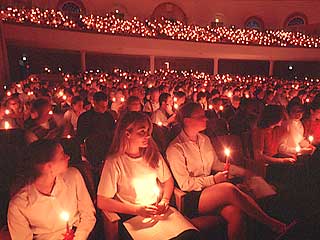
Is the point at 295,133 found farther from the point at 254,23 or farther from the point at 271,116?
the point at 254,23

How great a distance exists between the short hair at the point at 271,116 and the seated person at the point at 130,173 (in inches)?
87.3

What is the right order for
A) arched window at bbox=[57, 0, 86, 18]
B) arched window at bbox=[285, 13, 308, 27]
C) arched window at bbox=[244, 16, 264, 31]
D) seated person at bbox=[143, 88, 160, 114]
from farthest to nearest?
1. arched window at bbox=[244, 16, 264, 31]
2. arched window at bbox=[285, 13, 308, 27]
3. arched window at bbox=[57, 0, 86, 18]
4. seated person at bbox=[143, 88, 160, 114]

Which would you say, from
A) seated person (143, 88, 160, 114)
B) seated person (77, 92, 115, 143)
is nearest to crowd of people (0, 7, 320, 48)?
seated person (143, 88, 160, 114)

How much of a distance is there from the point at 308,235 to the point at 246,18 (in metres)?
32.3

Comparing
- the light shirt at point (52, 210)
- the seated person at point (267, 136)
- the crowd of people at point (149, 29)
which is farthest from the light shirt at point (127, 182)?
the crowd of people at point (149, 29)

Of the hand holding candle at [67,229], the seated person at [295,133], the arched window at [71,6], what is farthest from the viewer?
the arched window at [71,6]

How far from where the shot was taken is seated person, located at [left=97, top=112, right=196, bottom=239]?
3252 millimetres

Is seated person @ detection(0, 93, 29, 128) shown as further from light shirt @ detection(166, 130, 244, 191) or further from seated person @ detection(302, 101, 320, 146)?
seated person @ detection(302, 101, 320, 146)

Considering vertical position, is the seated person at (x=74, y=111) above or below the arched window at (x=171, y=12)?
below

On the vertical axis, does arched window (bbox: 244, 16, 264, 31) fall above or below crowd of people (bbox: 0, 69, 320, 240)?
above

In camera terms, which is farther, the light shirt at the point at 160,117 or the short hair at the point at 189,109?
the light shirt at the point at 160,117

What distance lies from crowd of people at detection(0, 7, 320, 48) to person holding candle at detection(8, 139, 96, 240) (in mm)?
15779

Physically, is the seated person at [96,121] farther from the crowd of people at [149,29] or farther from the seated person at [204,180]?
the crowd of people at [149,29]

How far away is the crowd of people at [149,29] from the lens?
17.8 m
